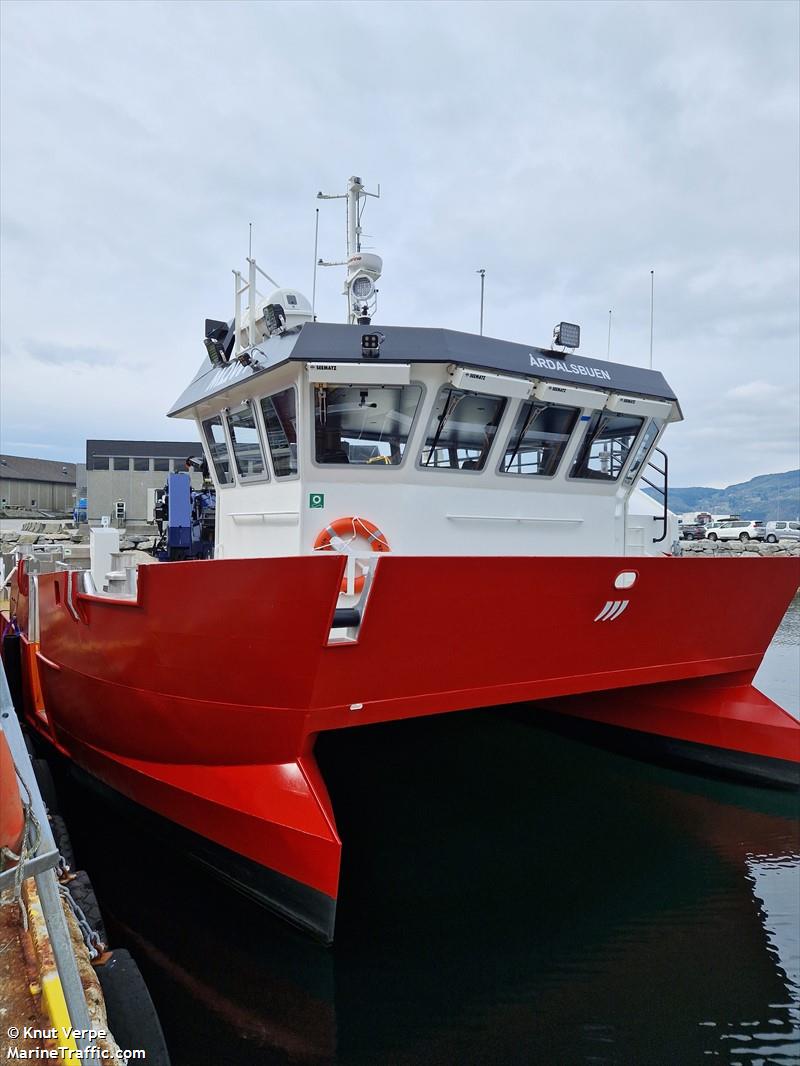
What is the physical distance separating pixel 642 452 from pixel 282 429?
3493mm

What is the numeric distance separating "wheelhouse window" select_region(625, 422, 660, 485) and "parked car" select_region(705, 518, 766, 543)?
34260 mm

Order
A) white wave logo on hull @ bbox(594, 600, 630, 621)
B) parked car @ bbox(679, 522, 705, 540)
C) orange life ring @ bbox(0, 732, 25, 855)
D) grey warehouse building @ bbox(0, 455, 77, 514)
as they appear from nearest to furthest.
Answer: orange life ring @ bbox(0, 732, 25, 855), white wave logo on hull @ bbox(594, 600, 630, 621), parked car @ bbox(679, 522, 705, 540), grey warehouse building @ bbox(0, 455, 77, 514)

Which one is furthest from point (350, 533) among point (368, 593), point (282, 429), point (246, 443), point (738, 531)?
point (738, 531)

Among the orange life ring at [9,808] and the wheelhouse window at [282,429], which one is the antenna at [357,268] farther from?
the orange life ring at [9,808]

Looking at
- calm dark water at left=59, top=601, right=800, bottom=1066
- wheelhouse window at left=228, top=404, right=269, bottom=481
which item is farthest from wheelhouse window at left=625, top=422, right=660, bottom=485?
wheelhouse window at left=228, top=404, right=269, bottom=481

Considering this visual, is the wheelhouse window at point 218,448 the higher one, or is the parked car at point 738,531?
the wheelhouse window at point 218,448

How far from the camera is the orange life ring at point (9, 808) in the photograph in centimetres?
224

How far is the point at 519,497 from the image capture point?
5.96 m

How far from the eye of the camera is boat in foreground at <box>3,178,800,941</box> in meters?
4.09

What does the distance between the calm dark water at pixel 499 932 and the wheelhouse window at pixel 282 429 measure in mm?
3111

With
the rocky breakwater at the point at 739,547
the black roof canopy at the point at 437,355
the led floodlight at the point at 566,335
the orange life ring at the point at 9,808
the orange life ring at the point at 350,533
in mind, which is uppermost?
the led floodlight at the point at 566,335

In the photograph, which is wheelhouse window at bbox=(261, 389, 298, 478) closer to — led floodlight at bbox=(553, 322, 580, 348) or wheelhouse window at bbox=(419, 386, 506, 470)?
wheelhouse window at bbox=(419, 386, 506, 470)

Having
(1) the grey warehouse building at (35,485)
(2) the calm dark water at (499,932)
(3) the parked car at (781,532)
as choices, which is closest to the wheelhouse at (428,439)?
(2) the calm dark water at (499,932)

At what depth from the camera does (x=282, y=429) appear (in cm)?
555
